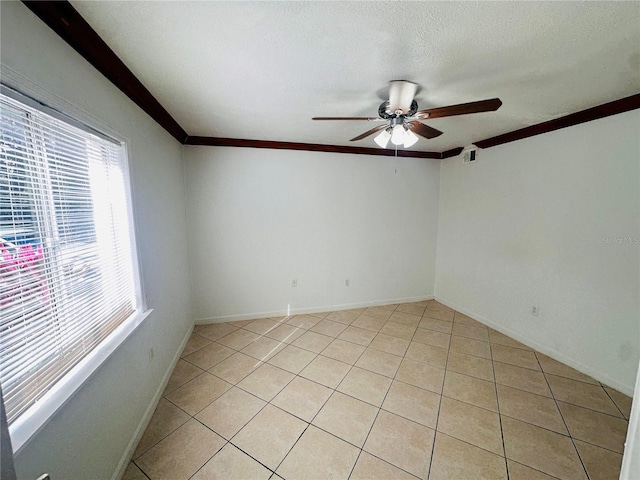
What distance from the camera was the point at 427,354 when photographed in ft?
8.11

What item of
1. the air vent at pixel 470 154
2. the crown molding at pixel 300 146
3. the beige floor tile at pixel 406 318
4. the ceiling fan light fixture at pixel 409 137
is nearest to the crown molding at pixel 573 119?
the air vent at pixel 470 154

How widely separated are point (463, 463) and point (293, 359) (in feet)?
4.86

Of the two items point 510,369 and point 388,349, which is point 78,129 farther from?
point 510,369

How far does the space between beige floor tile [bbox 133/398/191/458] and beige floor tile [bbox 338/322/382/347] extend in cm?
165

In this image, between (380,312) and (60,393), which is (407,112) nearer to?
(60,393)

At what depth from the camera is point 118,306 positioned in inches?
59.0

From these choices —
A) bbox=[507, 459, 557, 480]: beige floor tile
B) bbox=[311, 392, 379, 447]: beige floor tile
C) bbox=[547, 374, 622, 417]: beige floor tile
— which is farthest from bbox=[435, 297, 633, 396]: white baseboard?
bbox=[311, 392, 379, 447]: beige floor tile

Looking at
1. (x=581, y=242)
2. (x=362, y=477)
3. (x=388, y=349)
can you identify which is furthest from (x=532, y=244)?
(x=362, y=477)

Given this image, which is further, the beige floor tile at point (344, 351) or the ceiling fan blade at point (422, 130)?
the beige floor tile at point (344, 351)

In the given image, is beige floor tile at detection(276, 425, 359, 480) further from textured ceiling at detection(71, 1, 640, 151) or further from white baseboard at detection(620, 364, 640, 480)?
textured ceiling at detection(71, 1, 640, 151)

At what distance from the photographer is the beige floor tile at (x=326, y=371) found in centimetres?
210

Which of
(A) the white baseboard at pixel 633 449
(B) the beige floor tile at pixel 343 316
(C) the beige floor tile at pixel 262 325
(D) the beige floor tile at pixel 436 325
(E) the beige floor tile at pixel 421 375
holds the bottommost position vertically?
(E) the beige floor tile at pixel 421 375

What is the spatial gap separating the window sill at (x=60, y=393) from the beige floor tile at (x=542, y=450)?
7.55ft

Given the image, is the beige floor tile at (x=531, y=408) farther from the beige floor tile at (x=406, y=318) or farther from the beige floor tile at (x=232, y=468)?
the beige floor tile at (x=232, y=468)
